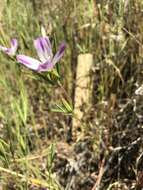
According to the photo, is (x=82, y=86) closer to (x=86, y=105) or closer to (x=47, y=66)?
(x=86, y=105)

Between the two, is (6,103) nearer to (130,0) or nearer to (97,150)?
(97,150)

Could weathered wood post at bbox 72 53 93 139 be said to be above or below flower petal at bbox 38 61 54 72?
below

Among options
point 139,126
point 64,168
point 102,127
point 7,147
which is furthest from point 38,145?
point 7,147

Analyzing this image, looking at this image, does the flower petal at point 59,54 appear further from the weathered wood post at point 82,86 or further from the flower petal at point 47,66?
the weathered wood post at point 82,86

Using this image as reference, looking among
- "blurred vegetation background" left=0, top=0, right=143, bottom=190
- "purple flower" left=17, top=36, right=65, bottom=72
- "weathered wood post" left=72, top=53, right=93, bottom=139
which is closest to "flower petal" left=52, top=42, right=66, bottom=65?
"purple flower" left=17, top=36, right=65, bottom=72

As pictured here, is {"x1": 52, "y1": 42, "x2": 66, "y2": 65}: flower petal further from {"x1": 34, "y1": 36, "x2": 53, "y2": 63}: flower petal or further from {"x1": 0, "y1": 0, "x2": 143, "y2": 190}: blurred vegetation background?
{"x1": 0, "y1": 0, "x2": 143, "y2": 190}: blurred vegetation background
